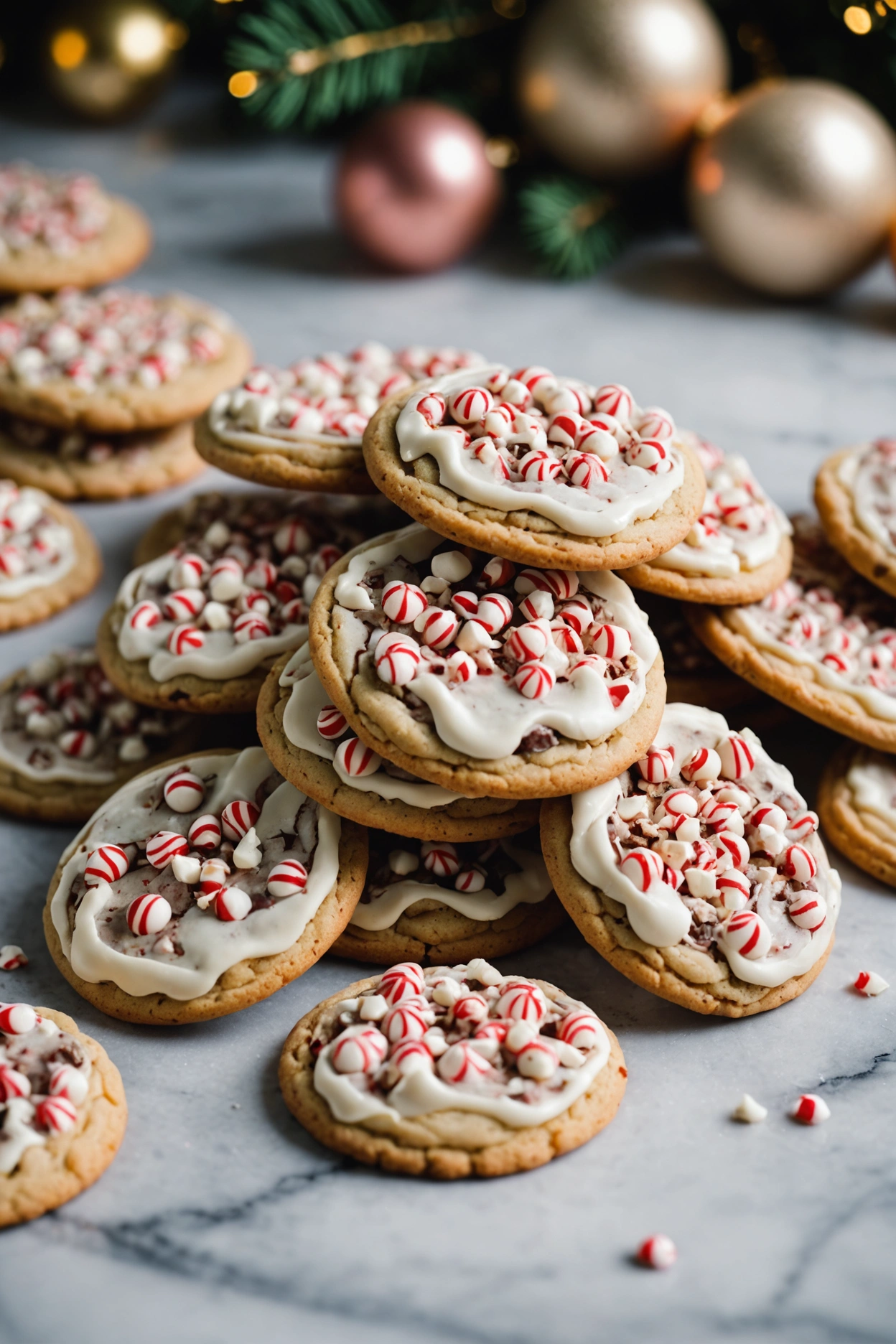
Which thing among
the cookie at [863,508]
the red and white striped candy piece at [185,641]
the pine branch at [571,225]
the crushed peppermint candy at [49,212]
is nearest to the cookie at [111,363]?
the crushed peppermint candy at [49,212]

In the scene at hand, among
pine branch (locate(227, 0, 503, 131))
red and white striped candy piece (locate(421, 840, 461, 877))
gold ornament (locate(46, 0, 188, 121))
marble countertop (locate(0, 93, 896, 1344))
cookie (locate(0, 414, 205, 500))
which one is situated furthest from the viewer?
gold ornament (locate(46, 0, 188, 121))

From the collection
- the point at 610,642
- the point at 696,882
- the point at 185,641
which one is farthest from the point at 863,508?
the point at 185,641

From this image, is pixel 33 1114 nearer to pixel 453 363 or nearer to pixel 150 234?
pixel 453 363

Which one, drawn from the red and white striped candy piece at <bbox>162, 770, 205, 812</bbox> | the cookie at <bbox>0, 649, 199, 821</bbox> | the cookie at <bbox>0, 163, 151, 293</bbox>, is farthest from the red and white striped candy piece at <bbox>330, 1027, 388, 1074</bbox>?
the cookie at <bbox>0, 163, 151, 293</bbox>

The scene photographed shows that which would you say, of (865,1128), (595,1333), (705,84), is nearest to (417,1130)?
(595,1333)

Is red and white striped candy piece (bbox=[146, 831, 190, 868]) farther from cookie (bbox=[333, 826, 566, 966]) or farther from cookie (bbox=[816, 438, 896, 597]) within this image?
cookie (bbox=[816, 438, 896, 597])

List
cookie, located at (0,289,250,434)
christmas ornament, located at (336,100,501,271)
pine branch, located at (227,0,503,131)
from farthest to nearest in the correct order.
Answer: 1. pine branch, located at (227,0,503,131)
2. christmas ornament, located at (336,100,501,271)
3. cookie, located at (0,289,250,434)
